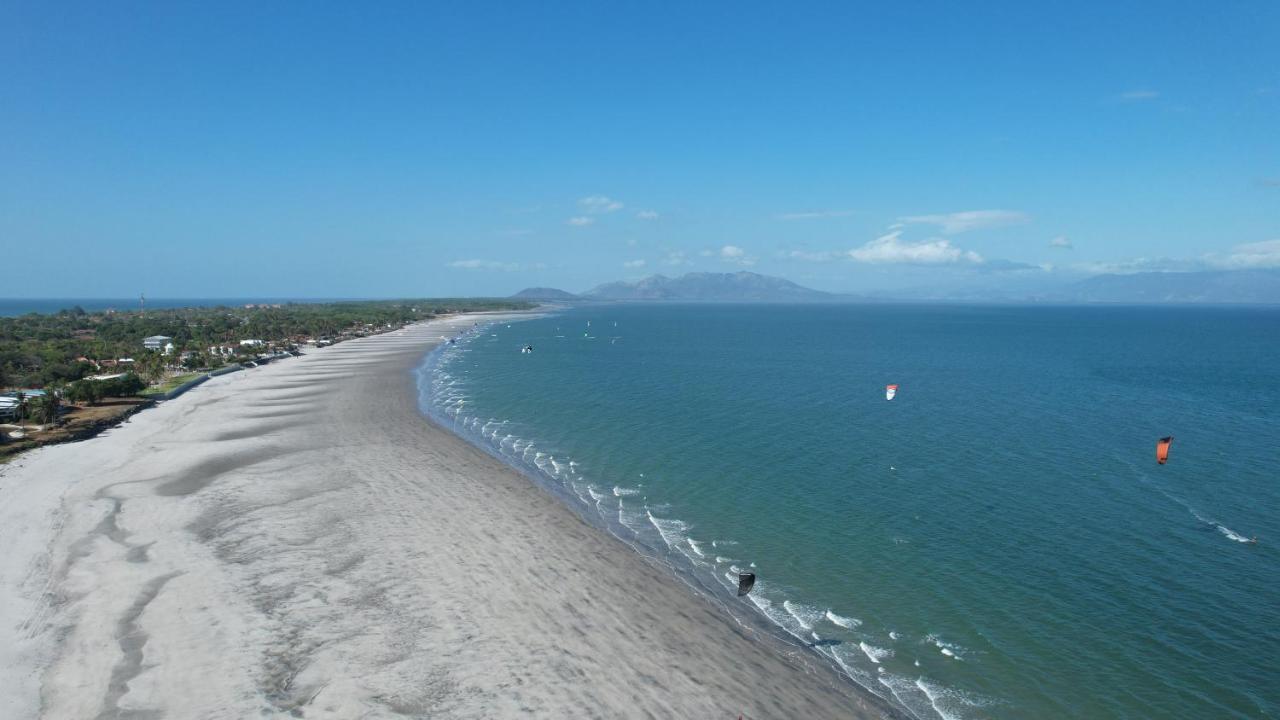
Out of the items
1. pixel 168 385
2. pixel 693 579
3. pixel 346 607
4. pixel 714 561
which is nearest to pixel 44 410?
pixel 168 385

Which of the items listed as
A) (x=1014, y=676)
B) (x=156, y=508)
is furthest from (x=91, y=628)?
(x=1014, y=676)

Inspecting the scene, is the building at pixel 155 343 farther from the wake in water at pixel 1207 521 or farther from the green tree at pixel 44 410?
the wake in water at pixel 1207 521

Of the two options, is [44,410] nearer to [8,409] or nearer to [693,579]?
[8,409]

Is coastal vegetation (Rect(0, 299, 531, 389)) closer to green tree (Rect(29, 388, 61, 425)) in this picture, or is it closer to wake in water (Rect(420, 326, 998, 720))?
green tree (Rect(29, 388, 61, 425))

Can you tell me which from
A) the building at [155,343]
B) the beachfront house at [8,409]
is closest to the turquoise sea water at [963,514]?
the beachfront house at [8,409]

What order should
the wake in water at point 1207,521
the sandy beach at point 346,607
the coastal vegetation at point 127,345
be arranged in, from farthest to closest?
1. the coastal vegetation at point 127,345
2. the wake in water at point 1207,521
3. the sandy beach at point 346,607

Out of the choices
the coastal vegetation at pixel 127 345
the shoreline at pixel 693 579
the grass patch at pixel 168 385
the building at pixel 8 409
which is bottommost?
the shoreline at pixel 693 579
